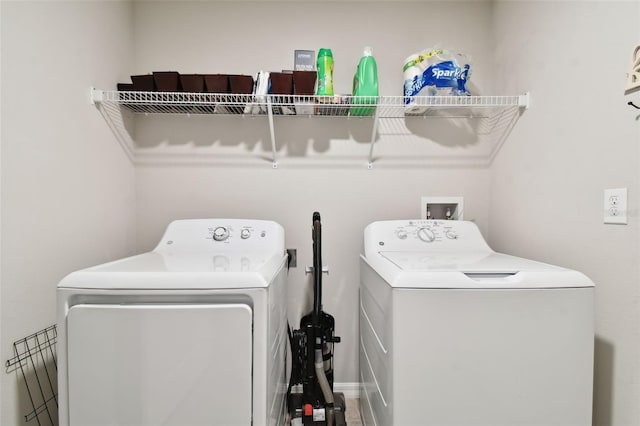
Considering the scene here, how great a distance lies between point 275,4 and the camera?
1862mm

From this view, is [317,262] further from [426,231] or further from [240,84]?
[240,84]

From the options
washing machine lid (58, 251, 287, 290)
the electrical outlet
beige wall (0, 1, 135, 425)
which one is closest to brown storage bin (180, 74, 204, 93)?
beige wall (0, 1, 135, 425)

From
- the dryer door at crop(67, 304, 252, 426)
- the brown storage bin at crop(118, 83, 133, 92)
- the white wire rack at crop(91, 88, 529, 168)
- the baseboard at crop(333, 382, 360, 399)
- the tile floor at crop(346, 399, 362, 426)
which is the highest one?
the brown storage bin at crop(118, 83, 133, 92)

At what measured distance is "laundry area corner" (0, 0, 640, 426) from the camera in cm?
99

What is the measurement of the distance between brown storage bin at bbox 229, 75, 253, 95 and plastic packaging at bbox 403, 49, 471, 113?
821 mm

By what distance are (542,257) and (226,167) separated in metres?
1.74

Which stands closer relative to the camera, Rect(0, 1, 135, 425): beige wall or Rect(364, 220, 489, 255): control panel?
Rect(0, 1, 135, 425): beige wall

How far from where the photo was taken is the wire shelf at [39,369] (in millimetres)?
1121

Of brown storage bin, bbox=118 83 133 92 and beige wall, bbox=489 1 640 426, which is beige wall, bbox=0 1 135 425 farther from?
beige wall, bbox=489 1 640 426

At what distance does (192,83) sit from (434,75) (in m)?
1.24

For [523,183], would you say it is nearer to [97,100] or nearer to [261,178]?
[261,178]

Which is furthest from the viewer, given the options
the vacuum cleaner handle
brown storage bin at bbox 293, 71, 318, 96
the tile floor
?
the tile floor

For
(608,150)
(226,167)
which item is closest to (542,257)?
(608,150)

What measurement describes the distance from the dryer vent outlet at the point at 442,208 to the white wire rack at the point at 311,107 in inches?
15.2
